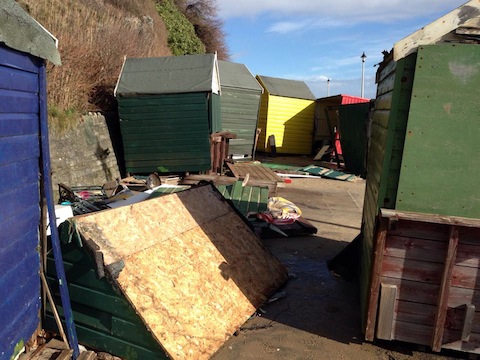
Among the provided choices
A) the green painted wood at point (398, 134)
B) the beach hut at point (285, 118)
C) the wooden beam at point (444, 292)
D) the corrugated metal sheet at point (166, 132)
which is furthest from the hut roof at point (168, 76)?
the beach hut at point (285, 118)

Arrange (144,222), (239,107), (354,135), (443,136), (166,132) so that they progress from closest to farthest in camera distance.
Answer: (443,136) < (144,222) < (166,132) < (354,135) < (239,107)

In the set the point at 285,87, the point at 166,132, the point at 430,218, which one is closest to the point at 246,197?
the point at 166,132

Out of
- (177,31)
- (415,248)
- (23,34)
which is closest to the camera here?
(23,34)

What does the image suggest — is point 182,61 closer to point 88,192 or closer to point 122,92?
point 122,92

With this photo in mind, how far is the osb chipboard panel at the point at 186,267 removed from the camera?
3.39 m

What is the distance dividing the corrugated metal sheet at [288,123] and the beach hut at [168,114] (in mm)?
9919

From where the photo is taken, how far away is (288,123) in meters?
21.2

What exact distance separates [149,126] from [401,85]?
8275 mm

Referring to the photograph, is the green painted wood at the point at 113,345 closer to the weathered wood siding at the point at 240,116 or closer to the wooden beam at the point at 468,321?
the wooden beam at the point at 468,321

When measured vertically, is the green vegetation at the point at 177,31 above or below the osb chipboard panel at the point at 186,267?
above

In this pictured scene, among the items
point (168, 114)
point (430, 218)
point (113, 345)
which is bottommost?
point (113, 345)

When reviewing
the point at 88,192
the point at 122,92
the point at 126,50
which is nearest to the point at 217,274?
the point at 88,192

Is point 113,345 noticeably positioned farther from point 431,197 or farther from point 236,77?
point 236,77

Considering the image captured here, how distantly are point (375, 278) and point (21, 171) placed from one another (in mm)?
3292
